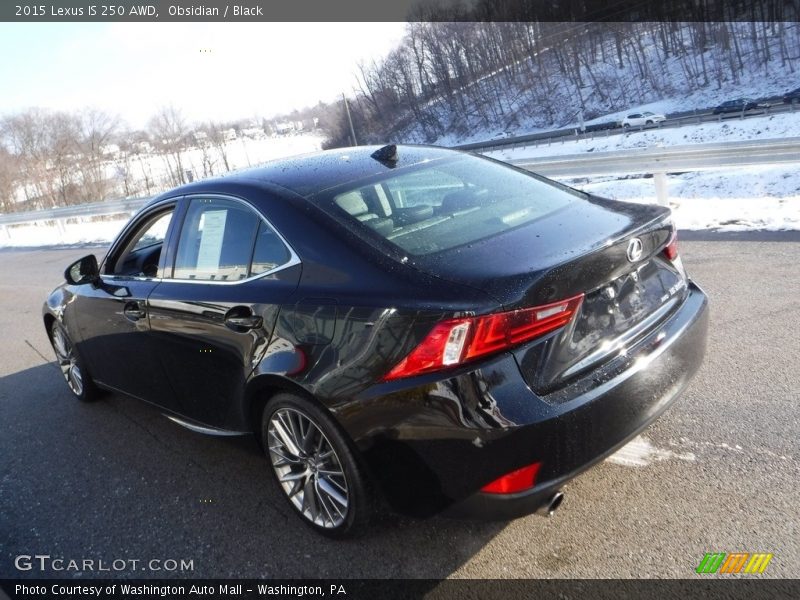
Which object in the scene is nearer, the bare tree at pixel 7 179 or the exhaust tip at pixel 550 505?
the exhaust tip at pixel 550 505

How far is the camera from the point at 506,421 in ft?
7.24

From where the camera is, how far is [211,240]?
3.38m

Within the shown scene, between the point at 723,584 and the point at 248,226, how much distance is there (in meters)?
2.54

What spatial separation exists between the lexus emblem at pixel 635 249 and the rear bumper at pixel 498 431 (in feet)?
1.22

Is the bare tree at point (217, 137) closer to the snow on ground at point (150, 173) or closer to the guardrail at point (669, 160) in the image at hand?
the snow on ground at point (150, 173)

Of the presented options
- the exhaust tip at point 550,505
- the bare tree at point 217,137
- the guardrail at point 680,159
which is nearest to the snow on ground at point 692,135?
the guardrail at point 680,159

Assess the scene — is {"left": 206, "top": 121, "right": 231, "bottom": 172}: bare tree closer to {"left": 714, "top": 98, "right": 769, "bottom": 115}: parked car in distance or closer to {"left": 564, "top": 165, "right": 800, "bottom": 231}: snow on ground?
{"left": 714, "top": 98, "right": 769, "bottom": 115}: parked car in distance

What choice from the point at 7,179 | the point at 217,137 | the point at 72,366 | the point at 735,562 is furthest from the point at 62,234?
the point at 217,137

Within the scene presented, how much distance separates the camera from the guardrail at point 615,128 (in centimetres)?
3039

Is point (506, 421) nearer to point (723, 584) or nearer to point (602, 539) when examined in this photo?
point (602, 539)

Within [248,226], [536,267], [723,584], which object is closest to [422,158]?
[248,226]

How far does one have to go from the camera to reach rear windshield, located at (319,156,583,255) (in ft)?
9.23

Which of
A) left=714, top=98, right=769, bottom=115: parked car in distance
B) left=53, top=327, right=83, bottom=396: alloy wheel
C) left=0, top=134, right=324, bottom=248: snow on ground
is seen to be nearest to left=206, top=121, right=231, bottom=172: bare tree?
left=0, top=134, right=324, bottom=248: snow on ground

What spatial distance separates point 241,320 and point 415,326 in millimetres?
1027
